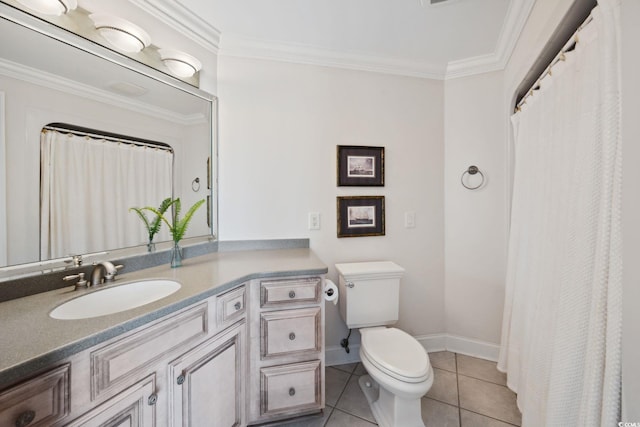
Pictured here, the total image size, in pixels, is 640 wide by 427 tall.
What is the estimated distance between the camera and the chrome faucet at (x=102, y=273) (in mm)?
1040

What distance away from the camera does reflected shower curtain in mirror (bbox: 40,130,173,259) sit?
40.9 inches

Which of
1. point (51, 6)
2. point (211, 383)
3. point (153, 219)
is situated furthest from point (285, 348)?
point (51, 6)

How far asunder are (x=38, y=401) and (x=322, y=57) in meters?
2.18

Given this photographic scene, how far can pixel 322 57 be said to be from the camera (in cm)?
181

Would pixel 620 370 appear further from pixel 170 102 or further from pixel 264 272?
pixel 170 102

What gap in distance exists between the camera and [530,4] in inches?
51.4

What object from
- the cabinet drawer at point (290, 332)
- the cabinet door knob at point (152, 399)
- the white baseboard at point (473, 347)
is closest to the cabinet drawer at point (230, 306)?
the cabinet drawer at point (290, 332)

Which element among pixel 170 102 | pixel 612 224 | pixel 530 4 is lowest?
pixel 612 224

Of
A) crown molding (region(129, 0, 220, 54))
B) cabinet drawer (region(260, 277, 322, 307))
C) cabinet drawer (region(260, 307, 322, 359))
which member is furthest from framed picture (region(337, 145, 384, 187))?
crown molding (region(129, 0, 220, 54))

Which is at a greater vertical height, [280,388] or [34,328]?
Answer: [34,328]

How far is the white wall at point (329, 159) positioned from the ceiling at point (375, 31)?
3.9 inches

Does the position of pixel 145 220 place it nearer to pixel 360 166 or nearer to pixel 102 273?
pixel 102 273

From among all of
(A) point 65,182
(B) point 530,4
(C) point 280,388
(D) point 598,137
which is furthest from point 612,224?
(A) point 65,182

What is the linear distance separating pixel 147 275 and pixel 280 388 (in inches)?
35.6
